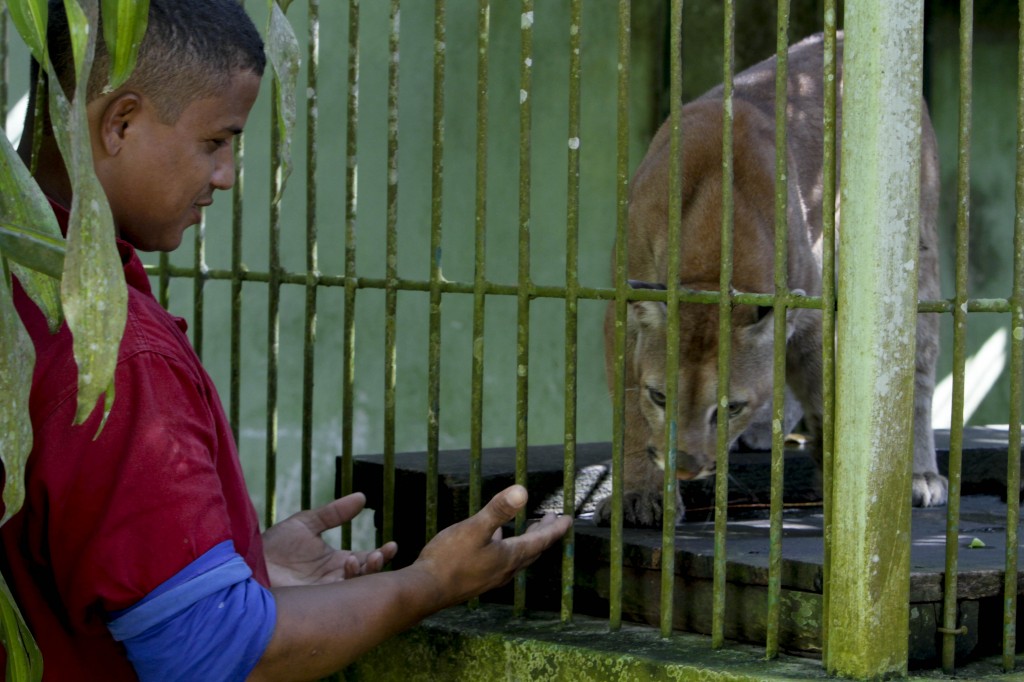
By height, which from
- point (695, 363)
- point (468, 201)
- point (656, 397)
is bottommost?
point (656, 397)

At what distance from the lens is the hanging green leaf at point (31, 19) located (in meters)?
1.60

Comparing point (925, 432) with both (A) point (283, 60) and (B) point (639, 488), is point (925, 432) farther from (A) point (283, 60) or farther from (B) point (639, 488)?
(A) point (283, 60)

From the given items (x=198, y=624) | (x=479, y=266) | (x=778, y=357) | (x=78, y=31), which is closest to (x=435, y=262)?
(x=479, y=266)

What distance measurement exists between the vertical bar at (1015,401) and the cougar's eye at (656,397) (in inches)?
77.2

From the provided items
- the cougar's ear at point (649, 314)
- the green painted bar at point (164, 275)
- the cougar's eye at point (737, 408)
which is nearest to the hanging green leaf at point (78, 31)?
the green painted bar at point (164, 275)

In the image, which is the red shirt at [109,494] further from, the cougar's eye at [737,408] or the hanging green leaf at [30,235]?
the cougar's eye at [737,408]

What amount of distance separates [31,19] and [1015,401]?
199 cm

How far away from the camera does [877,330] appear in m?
2.67

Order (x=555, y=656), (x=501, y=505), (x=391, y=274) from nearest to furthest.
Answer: (x=501, y=505) < (x=555, y=656) < (x=391, y=274)

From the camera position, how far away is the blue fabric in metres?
1.97

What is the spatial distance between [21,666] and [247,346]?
4839mm

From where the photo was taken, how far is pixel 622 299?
3045 millimetres

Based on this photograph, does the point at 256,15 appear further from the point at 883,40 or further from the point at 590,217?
the point at 883,40

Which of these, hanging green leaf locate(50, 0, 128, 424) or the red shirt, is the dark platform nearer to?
the red shirt
